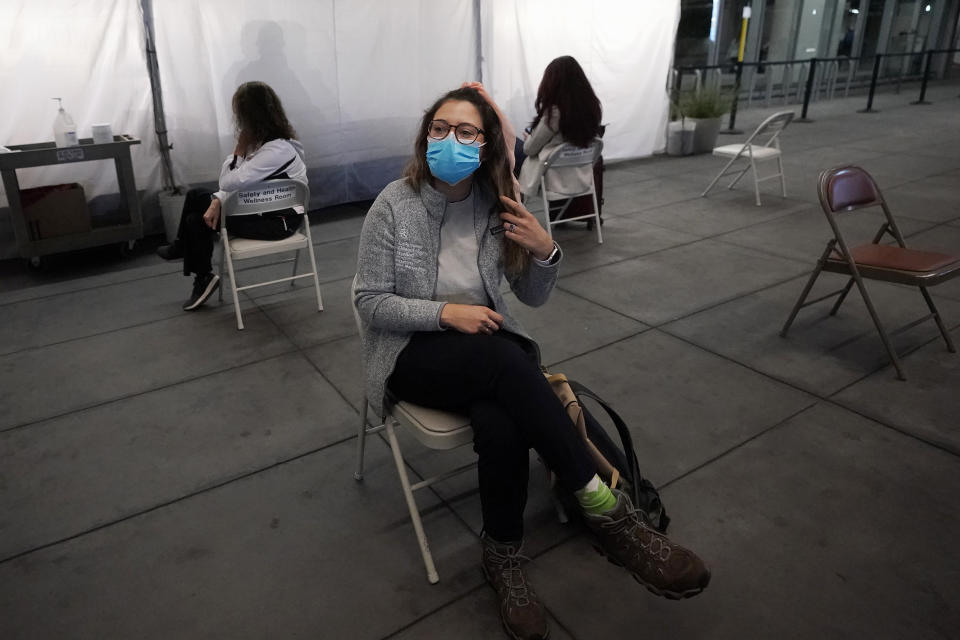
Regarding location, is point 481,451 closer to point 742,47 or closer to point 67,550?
point 67,550

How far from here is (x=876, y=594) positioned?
1871mm

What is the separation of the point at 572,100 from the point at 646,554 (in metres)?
3.58

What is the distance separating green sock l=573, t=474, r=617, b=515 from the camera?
180 cm

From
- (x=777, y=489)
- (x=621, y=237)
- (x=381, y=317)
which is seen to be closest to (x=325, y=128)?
(x=621, y=237)

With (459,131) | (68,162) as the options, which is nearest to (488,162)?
(459,131)

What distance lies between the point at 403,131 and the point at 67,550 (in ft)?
15.8

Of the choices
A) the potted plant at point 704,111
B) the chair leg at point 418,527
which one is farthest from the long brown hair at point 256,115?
the potted plant at point 704,111

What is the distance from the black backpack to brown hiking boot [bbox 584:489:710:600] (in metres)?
0.17

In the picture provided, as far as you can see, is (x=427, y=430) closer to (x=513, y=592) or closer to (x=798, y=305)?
(x=513, y=592)

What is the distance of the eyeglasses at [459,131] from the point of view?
1944 millimetres

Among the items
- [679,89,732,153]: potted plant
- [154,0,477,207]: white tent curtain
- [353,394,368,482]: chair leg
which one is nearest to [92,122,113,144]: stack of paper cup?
[154,0,477,207]: white tent curtain

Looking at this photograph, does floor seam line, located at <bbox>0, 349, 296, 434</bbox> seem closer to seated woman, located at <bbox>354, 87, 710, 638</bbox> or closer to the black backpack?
seated woman, located at <bbox>354, 87, 710, 638</bbox>

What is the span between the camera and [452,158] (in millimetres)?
1921

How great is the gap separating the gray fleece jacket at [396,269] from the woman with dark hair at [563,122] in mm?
2735
